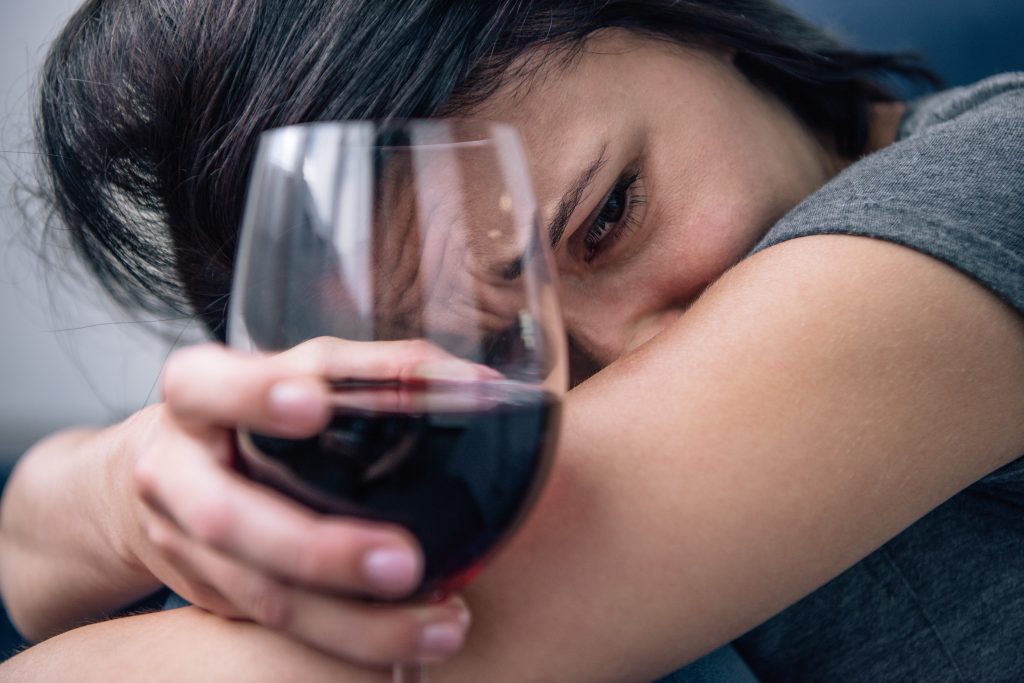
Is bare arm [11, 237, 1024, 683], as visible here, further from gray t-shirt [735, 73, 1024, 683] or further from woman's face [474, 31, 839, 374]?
woman's face [474, 31, 839, 374]

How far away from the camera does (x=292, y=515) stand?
37cm

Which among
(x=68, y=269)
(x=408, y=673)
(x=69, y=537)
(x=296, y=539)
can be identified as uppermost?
(x=296, y=539)

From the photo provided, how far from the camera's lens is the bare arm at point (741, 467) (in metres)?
0.48

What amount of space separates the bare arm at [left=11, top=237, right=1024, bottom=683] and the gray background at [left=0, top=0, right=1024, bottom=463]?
884mm

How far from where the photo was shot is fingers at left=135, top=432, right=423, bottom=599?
36cm

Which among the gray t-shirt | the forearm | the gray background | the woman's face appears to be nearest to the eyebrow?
the woman's face

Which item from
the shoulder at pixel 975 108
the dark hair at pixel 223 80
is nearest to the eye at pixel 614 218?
the dark hair at pixel 223 80

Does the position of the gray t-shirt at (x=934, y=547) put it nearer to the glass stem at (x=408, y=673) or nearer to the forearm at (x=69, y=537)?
the glass stem at (x=408, y=673)

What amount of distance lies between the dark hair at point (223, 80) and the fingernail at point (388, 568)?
0.44 meters

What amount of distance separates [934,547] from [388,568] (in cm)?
53

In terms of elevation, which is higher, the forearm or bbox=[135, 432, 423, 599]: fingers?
bbox=[135, 432, 423, 599]: fingers

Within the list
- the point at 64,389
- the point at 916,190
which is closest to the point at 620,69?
the point at 916,190

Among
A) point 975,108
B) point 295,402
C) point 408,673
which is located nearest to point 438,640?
point 408,673

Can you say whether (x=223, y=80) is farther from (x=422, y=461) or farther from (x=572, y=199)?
(x=422, y=461)
